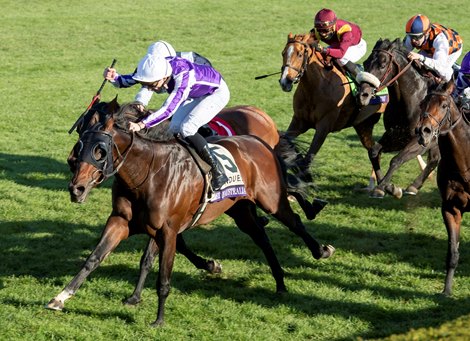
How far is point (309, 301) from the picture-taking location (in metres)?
7.20

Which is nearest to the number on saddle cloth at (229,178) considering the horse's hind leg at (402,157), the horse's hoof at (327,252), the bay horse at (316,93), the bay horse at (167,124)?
the bay horse at (167,124)

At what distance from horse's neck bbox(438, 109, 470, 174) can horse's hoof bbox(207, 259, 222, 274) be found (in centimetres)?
229

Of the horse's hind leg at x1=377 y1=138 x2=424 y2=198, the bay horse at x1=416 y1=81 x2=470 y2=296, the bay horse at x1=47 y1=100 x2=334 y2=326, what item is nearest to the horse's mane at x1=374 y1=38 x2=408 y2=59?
the horse's hind leg at x1=377 y1=138 x2=424 y2=198

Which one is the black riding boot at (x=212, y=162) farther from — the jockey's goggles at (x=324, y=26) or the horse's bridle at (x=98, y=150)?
the jockey's goggles at (x=324, y=26)

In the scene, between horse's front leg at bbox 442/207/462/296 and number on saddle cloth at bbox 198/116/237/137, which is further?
number on saddle cloth at bbox 198/116/237/137

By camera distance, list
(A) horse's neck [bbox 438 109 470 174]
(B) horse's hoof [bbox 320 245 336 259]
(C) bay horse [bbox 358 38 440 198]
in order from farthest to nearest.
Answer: (C) bay horse [bbox 358 38 440 198] → (B) horse's hoof [bbox 320 245 336 259] → (A) horse's neck [bbox 438 109 470 174]

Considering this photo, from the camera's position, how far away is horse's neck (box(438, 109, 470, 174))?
279 inches

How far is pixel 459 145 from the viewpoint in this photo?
7117mm

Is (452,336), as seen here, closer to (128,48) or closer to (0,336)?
(0,336)

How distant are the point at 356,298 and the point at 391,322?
1.94ft

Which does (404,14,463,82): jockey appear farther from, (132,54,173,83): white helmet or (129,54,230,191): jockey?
(132,54,173,83): white helmet

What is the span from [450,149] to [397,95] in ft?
9.53

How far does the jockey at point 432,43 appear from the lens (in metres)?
9.66

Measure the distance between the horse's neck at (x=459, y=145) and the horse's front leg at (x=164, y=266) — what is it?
2440 millimetres
